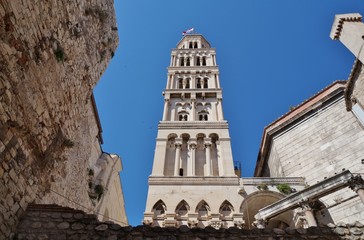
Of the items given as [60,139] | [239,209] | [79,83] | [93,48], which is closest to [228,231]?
[60,139]

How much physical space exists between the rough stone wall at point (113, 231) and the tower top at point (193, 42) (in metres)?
30.7

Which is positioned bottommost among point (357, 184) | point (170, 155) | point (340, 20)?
point (357, 184)

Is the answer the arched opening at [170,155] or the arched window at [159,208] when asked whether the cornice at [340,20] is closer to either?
the arched opening at [170,155]

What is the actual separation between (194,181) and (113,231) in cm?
1143

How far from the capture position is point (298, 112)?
17.7 metres

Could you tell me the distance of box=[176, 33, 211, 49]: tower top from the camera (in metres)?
34.5

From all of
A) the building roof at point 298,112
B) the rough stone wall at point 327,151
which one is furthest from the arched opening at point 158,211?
the building roof at point 298,112

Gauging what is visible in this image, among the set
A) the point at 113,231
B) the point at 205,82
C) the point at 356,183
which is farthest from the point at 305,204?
the point at 205,82

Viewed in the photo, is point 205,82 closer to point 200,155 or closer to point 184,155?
point 200,155

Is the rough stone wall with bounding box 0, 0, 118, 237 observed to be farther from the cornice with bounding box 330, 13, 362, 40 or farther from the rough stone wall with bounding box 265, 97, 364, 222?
the rough stone wall with bounding box 265, 97, 364, 222

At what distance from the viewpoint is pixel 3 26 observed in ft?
14.6

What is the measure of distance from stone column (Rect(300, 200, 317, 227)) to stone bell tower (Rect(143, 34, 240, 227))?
4.21 metres

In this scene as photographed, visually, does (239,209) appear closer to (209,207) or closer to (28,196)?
(209,207)

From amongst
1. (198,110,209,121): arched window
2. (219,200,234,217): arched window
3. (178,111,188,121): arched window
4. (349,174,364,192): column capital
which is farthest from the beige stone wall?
(178,111,188,121): arched window
